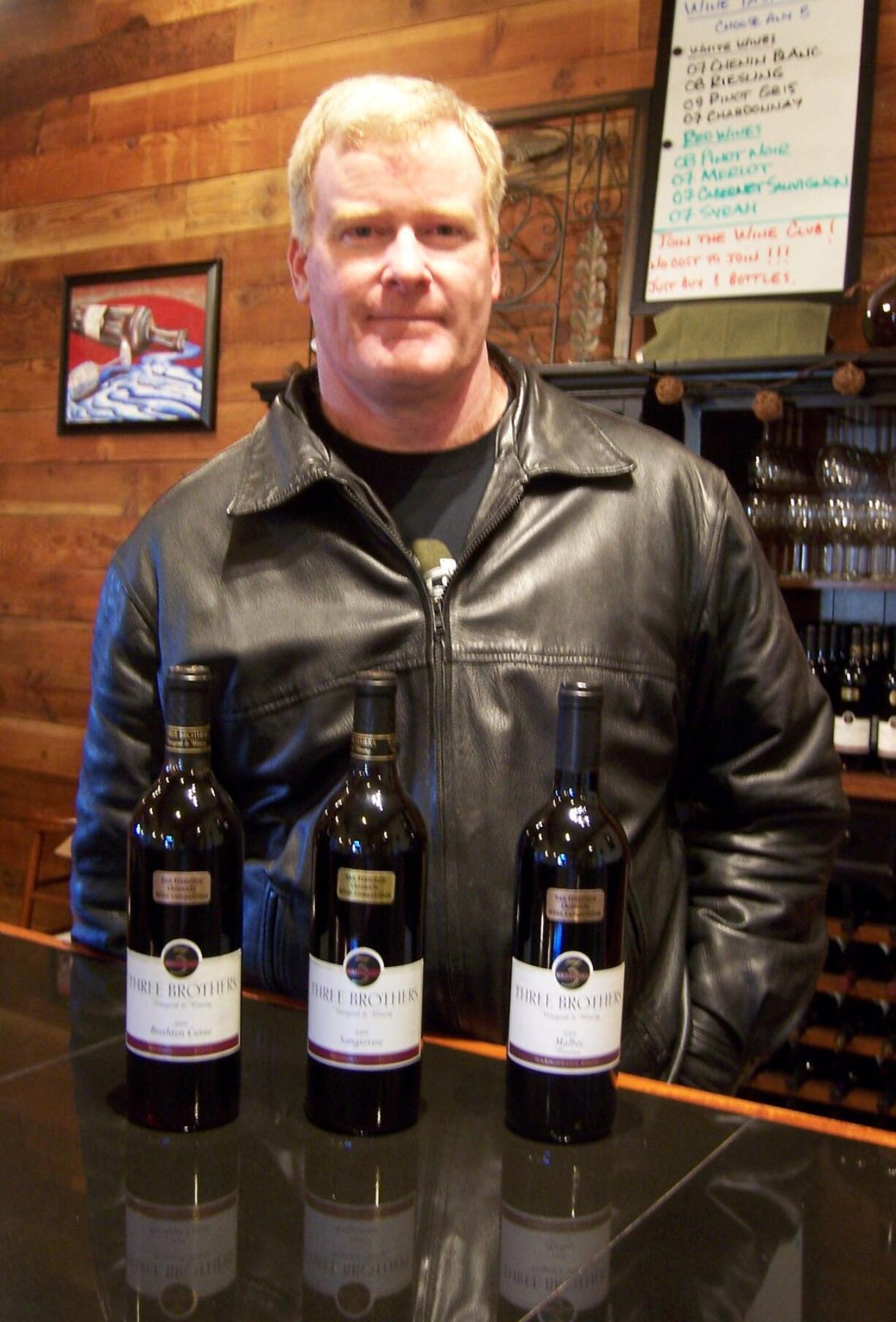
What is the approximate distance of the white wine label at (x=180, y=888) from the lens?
32.9 inches

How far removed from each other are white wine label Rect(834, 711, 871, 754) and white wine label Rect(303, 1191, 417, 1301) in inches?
73.3

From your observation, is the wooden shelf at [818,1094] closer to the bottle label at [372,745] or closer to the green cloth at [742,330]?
the green cloth at [742,330]

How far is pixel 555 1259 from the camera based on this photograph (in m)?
0.69

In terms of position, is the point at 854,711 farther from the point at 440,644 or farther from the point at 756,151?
the point at 440,644

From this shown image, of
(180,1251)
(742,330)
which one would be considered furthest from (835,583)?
(180,1251)

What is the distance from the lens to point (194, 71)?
3590mm

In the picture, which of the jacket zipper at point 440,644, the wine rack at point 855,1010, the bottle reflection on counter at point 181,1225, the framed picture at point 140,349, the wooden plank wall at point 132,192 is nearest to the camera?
the bottle reflection on counter at point 181,1225

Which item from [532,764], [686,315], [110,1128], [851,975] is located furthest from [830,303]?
[110,1128]

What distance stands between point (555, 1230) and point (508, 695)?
0.63m

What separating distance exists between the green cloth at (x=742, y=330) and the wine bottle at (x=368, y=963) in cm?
179

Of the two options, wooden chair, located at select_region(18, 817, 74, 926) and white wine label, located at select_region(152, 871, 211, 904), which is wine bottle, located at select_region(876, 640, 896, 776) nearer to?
white wine label, located at select_region(152, 871, 211, 904)

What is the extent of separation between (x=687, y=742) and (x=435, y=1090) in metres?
0.65

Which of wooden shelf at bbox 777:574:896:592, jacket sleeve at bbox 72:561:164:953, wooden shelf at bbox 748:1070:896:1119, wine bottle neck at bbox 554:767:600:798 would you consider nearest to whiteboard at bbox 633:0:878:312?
wooden shelf at bbox 777:574:896:592

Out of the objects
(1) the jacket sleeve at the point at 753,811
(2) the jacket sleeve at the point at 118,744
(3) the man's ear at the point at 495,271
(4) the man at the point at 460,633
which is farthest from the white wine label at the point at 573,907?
(3) the man's ear at the point at 495,271
